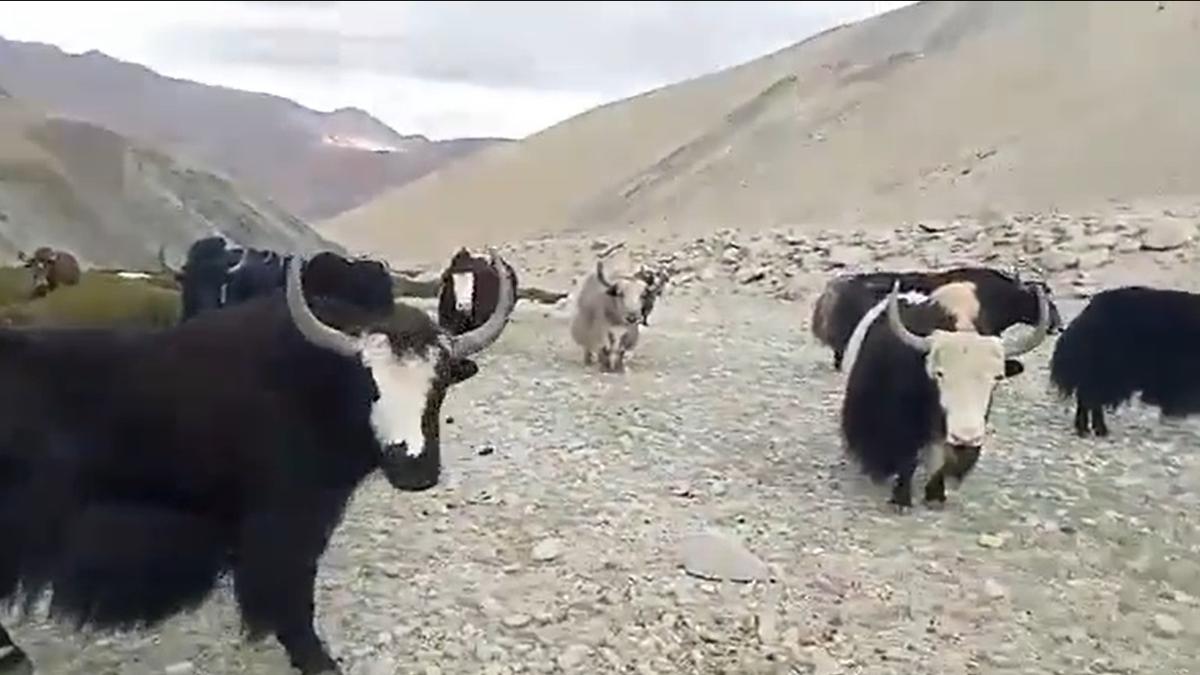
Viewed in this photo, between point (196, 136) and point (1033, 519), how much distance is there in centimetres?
3449

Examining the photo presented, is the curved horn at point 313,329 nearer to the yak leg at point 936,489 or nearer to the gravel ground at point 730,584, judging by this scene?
the gravel ground at point 730,584

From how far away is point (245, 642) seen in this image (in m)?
4.93

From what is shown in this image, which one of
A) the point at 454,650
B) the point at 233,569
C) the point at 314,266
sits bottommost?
the point at 454,650

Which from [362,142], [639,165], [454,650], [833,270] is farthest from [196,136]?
[454,650]

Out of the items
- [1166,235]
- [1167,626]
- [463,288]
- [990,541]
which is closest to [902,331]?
[990,541]

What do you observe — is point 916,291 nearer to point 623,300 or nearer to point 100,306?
point 623,300

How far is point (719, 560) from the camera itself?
5836 mm

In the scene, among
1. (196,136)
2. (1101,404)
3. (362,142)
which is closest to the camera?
(1101,404)

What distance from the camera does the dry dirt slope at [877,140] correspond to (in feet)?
126

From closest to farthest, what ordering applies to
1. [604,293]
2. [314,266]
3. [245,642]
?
[245,642]
[314,266]
[604,293]

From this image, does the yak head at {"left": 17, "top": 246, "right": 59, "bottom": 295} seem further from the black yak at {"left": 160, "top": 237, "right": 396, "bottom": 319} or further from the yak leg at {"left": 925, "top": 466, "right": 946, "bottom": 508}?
the yak leg at {"left": 925, "top": 466, "right": 946, "bottom": 508}

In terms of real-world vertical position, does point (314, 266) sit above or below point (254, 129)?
below

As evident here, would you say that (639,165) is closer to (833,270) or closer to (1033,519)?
(833,270)

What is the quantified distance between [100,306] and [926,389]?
6987 mm
